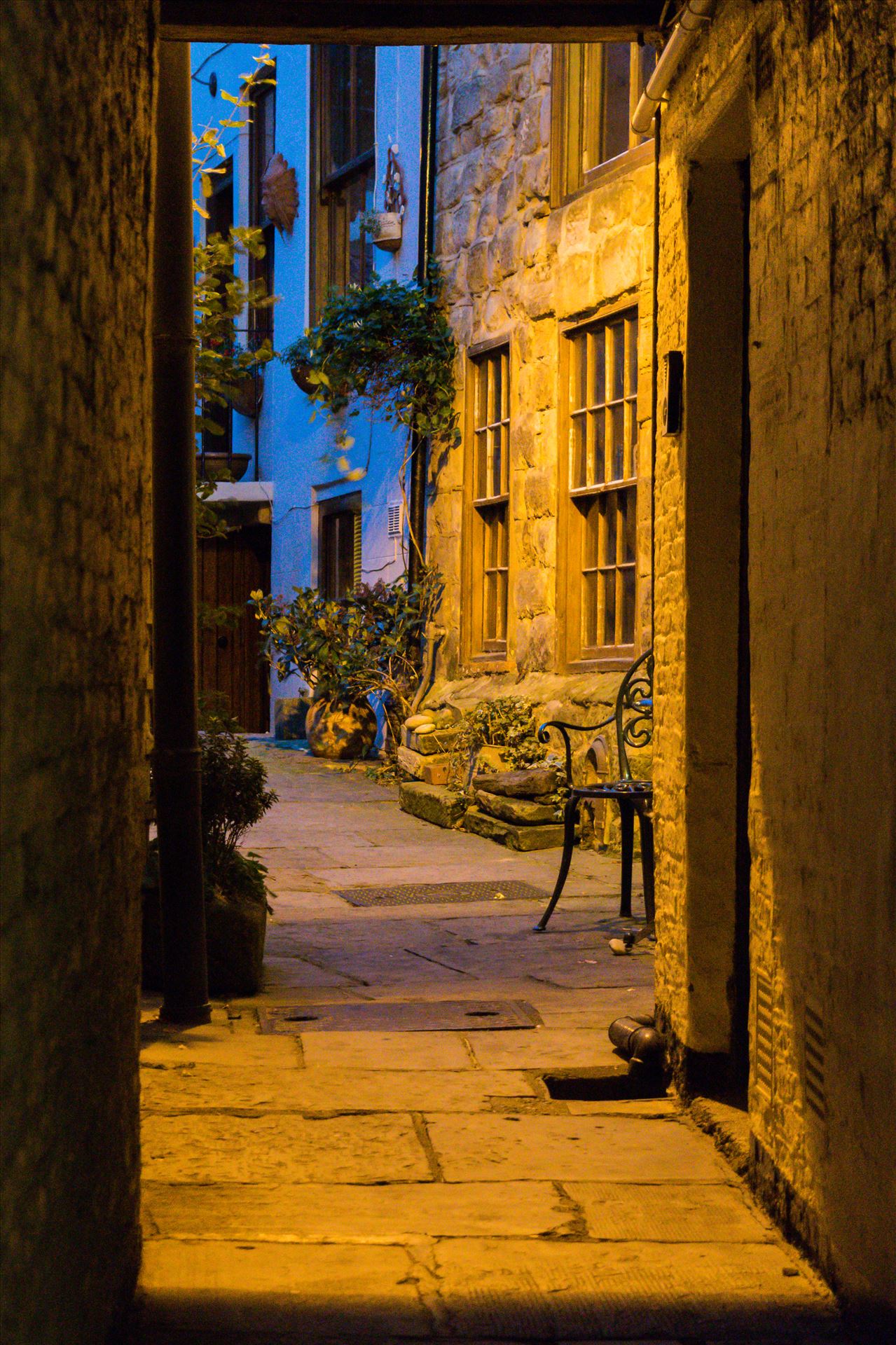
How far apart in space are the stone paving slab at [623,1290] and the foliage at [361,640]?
824 cm

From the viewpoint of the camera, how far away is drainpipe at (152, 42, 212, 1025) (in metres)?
4.71

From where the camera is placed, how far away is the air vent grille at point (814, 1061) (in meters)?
2.90

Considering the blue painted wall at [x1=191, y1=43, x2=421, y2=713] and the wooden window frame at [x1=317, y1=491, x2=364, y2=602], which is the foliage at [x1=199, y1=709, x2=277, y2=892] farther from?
the wooden window frame at [x1=317, y1=491, x2=364, y2=602]

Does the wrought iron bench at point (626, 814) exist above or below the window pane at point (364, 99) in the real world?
below

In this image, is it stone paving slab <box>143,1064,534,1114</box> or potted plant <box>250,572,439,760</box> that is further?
potted plant <box>250,572,439,760</box>

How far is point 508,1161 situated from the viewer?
361 centimetres

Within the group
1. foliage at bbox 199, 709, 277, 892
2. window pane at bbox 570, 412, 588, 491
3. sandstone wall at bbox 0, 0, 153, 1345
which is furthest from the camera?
window pane at bbox 570, 412, 588, 491

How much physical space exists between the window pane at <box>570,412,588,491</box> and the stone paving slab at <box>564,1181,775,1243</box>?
20.7ft

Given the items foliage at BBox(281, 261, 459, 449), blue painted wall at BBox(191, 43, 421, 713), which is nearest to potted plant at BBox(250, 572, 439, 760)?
blue painted wall at BBox(191, 43, 421, 713)

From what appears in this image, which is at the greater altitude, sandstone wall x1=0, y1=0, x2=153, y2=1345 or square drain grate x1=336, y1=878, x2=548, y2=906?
sandstone wall x1=0, y1=0, x2=153, y2=1345

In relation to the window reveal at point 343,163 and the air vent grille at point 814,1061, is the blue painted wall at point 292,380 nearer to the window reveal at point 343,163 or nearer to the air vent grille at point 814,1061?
the window reveal at point 343,163

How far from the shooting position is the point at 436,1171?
3.51 m

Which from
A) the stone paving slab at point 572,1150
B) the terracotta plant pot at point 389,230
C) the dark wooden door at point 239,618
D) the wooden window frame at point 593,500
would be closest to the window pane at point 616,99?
the wooden window frame at point 593,500

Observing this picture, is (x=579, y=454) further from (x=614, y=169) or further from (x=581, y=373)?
(x=614, y=169)
